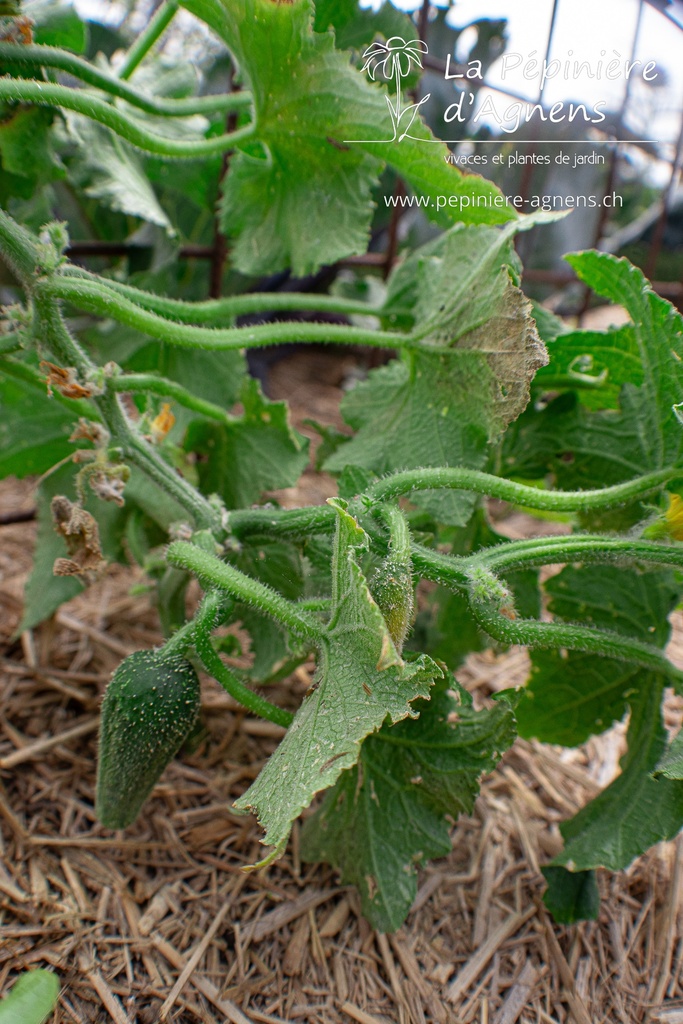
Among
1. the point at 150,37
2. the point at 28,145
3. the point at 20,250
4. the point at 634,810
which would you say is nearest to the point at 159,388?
the point at 20,250

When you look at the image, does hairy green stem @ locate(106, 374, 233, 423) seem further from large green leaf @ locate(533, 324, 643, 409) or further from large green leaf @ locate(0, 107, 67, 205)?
large green leaf @ locate(533, 324, 643, 409)

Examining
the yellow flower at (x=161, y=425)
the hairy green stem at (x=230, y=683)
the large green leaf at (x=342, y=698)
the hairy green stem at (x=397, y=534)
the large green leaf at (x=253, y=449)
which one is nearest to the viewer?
the large green leaf at (x=342, y=698)

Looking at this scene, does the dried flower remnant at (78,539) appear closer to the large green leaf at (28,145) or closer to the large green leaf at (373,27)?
the large green leaf at (28,145)

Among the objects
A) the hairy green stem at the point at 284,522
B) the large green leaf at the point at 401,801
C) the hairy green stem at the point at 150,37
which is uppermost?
the hairy green stem at the point at 150,37

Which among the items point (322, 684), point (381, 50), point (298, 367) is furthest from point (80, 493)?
point (298, 367)

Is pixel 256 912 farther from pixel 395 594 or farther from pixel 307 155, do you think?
pixel 307 155

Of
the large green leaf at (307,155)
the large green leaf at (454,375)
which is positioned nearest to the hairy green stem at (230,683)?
the large green leaf at (454,375)

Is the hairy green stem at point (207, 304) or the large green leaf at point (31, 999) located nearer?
the large green leaf at point (31, 999)

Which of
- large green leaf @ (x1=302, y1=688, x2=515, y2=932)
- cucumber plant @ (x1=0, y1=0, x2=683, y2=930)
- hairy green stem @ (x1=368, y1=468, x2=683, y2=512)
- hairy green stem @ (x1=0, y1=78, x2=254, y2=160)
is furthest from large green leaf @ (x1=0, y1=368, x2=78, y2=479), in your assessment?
large green leaf @ (x1=302, y1=688, x2=515, y2=932)
